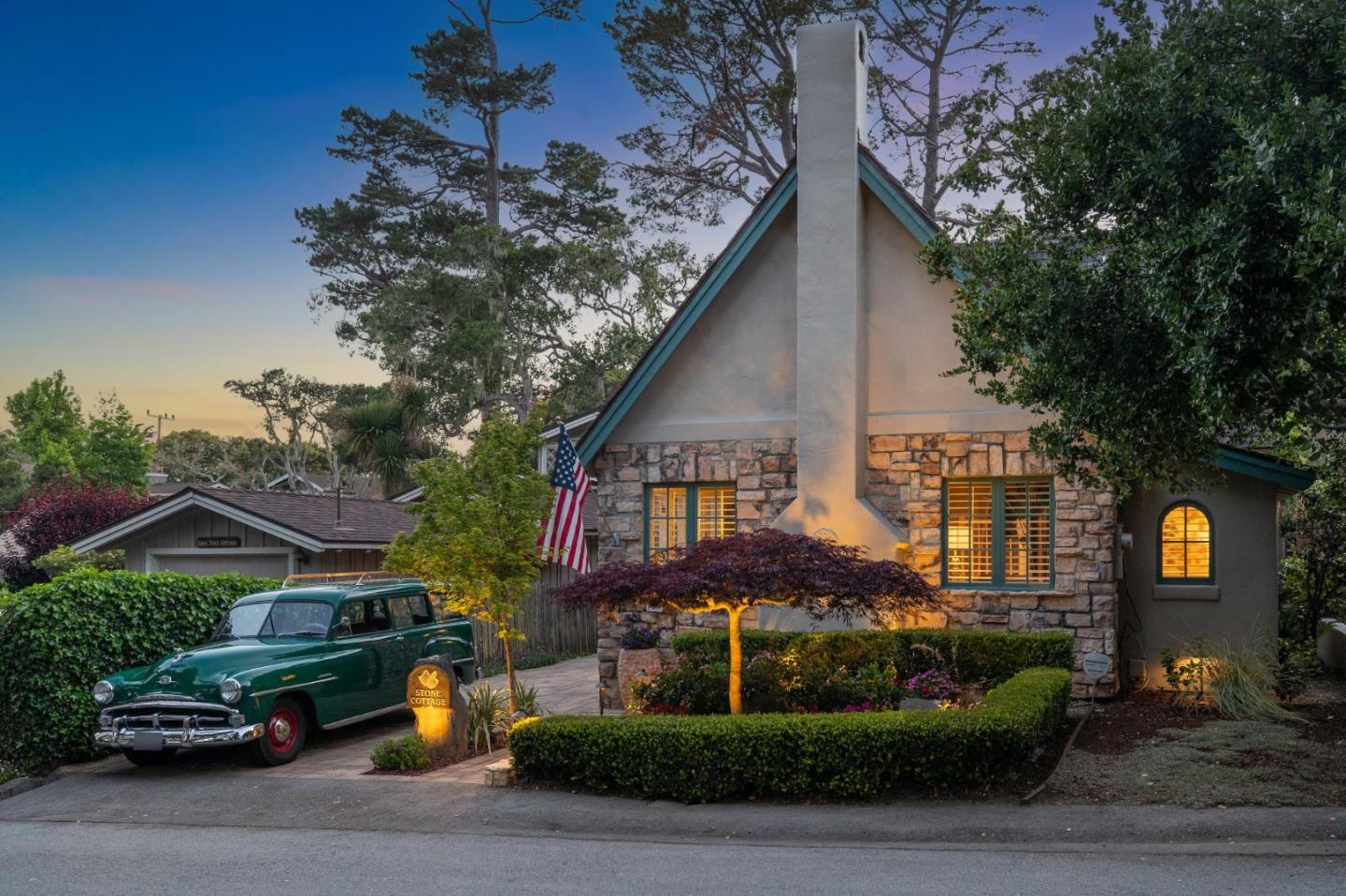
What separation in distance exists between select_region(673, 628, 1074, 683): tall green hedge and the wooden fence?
350 inches

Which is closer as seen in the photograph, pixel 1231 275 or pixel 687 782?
pixel 1231 275

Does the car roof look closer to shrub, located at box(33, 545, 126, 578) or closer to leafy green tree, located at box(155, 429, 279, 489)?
shrub, located at box(33, 545, 126, 578)

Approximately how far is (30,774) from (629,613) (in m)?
7.43

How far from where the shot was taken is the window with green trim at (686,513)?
16031 mm

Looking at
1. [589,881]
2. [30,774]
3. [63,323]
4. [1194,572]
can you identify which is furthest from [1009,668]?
[63,323]

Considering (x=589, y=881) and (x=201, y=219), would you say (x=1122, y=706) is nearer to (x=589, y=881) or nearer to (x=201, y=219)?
(x=589, y=881)

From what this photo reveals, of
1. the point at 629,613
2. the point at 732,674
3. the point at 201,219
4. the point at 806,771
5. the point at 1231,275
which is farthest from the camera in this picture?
the point at 201,219

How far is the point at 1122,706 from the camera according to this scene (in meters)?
13.6

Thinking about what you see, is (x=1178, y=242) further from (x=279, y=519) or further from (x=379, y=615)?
(x=279, y=519)

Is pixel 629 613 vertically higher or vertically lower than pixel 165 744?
higher

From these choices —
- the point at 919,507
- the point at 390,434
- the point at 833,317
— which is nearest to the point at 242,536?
the point at 390,434

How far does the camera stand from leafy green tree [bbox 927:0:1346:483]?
858 centimetres

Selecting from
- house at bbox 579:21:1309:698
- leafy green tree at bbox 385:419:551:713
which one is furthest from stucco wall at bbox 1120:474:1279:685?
leafy green tree at bbox 385:419:551:713

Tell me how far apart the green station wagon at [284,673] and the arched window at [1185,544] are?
30.4ft
